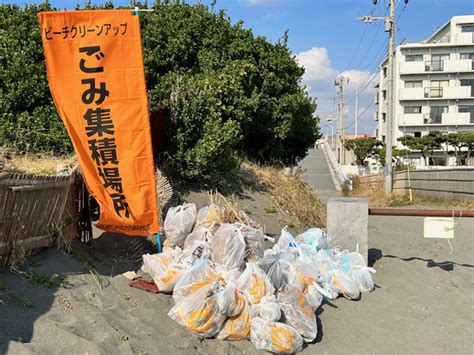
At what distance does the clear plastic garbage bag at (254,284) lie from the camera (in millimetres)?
4605

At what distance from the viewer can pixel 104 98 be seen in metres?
5.33

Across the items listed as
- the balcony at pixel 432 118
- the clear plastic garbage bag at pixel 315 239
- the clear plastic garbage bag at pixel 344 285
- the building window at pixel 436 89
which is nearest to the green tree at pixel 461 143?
the balcony at pixel 432 118

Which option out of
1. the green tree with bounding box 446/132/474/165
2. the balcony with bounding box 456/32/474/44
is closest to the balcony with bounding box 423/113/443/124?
the green tree with bounding box 446/132/474/165

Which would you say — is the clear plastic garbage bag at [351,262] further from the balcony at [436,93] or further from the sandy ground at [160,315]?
the balcony at [436,93]

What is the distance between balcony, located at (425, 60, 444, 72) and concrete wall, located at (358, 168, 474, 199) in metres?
24.4

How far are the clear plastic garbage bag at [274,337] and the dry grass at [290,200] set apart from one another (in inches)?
206

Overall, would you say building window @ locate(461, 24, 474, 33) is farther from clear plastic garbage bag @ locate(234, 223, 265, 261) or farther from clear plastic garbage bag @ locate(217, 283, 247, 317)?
clear plastic garbage bag @ locate(217, 283, 247, 317)

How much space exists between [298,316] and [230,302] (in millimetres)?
757

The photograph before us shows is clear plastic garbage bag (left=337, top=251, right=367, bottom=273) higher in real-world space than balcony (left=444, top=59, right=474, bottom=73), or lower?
lower

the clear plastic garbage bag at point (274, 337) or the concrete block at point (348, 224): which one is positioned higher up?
the concrete block at point (348, 224)

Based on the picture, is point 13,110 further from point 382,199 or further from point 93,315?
point 382,199

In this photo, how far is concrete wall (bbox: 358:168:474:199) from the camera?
18125 mm

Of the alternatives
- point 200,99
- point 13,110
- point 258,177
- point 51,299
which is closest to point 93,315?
point 51,299

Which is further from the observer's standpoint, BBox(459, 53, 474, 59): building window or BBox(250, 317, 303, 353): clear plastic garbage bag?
BBox(459, 53, 474, 59): building window
